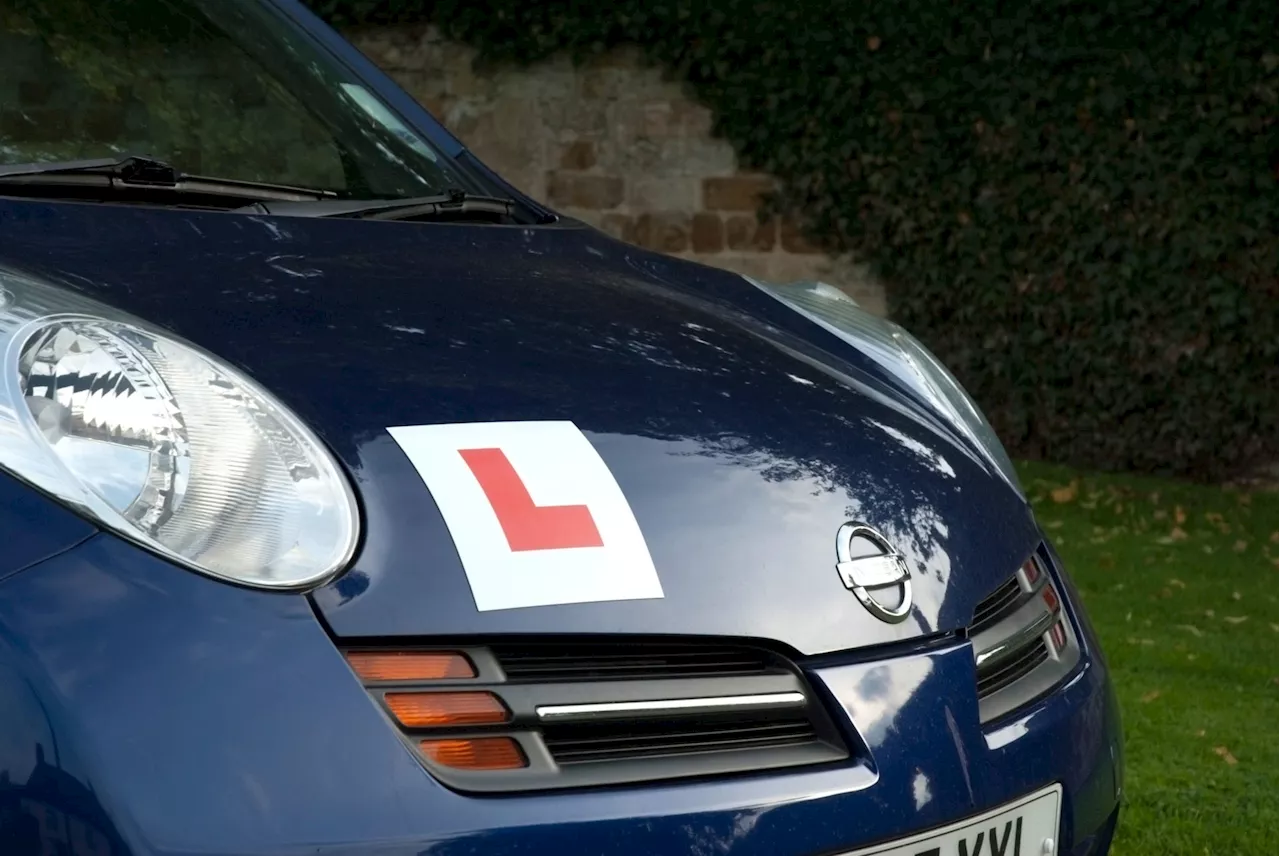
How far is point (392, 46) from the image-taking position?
8227 mm

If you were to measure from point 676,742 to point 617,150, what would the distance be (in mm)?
6735

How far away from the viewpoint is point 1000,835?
1.70 m

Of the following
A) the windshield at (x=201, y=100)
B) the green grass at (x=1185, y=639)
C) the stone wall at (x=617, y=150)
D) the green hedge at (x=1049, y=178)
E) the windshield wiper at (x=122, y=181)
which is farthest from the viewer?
the stone wall at (x=617, y=150)

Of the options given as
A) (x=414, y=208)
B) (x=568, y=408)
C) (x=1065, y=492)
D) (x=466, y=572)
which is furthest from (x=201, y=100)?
(x=1065, y=492)

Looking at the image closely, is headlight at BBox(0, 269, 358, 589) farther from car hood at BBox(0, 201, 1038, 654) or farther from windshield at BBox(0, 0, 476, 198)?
windshield at BBox(0, 0, 476, 198)

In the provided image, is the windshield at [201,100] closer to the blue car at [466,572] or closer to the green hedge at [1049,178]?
the blue car at [466,572]

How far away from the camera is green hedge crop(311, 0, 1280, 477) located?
6832 millimetres

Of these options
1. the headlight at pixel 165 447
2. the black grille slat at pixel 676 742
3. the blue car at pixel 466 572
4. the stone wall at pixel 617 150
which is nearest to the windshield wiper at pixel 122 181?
the blue car at pixel 466 572

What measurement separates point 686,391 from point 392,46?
22.3 ft

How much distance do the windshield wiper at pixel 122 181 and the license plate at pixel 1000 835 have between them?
123 centimetres

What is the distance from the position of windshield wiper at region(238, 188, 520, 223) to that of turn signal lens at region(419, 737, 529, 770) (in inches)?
37.1

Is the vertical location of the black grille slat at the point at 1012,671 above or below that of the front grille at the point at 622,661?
below

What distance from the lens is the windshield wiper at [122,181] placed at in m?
1.96

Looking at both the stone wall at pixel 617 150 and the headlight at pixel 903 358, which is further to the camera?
the stone wall at pixel 617 150
